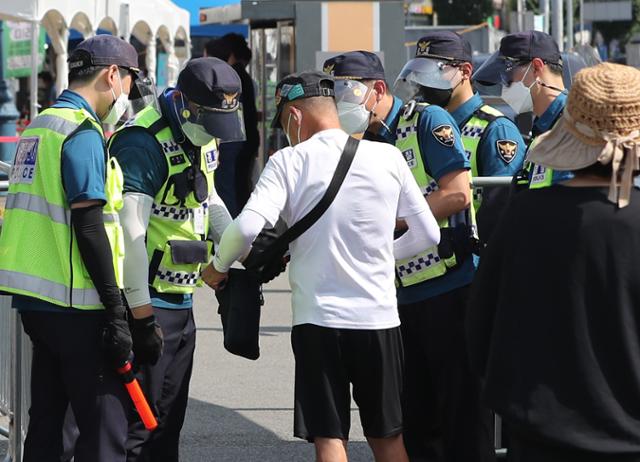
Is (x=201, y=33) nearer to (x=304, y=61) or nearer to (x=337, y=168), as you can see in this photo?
(x=304, y=61)

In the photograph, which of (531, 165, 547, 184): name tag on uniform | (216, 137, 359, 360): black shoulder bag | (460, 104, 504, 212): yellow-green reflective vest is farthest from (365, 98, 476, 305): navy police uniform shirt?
(216, 137, 359, 360): black shoulder bag

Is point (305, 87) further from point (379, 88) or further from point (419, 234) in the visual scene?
point (379, 88)

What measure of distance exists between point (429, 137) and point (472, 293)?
163cm

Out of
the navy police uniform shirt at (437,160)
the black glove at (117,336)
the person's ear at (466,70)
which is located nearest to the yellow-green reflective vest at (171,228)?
the black glove at (117,336)

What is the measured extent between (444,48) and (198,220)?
1.42m

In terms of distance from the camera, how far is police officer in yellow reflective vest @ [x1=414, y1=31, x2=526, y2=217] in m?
5.34

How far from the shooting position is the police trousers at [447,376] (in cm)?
505

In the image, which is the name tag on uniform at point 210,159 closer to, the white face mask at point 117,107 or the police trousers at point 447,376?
the white face mask at point 117,107

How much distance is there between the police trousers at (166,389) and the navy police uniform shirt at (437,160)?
36.6 inches

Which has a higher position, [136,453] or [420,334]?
[420,334]

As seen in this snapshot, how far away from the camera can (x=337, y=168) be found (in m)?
4.21

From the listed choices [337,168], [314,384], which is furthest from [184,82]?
[314,384]

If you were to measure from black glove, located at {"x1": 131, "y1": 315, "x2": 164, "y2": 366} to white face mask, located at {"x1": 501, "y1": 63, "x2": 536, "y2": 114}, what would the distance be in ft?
6.63

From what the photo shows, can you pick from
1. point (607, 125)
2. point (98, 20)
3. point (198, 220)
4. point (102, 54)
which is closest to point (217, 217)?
point (198, 220)
